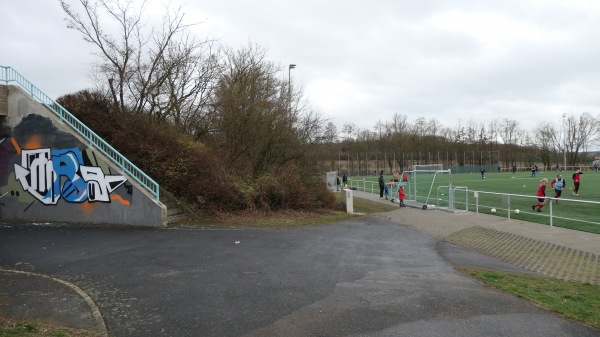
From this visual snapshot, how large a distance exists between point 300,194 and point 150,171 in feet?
19.2

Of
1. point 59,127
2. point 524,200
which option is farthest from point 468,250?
point 524,200

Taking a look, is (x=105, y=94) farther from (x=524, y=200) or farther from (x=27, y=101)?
(x=524, y=200)

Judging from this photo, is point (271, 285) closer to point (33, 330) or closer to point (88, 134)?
point (33, 330)

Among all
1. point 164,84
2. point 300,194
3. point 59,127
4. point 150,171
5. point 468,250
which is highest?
point 164,84

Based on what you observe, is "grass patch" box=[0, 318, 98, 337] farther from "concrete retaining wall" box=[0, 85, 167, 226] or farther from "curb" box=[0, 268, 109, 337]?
"concrete retaining wall" box=[0, 85, 167, 226]

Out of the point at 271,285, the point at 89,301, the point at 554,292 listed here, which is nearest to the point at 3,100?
the point at 89,301

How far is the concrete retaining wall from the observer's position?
44.0 ft

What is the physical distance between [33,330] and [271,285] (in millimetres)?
3288

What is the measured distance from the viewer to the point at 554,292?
22.3ft

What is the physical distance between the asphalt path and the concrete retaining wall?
167cm

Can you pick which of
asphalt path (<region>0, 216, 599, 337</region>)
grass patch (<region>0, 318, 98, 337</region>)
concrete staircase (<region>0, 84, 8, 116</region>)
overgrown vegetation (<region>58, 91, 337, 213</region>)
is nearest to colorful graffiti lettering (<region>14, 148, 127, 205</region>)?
concrete staircase (<region>0, 84, 8, 116</region>)

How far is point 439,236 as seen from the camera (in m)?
13.3

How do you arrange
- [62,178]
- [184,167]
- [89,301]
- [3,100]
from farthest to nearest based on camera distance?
[184,167] < [3,100] < [62,178] < [89,301]

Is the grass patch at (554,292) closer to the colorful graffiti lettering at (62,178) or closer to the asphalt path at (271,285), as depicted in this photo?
the asphalt path at (271,285)
